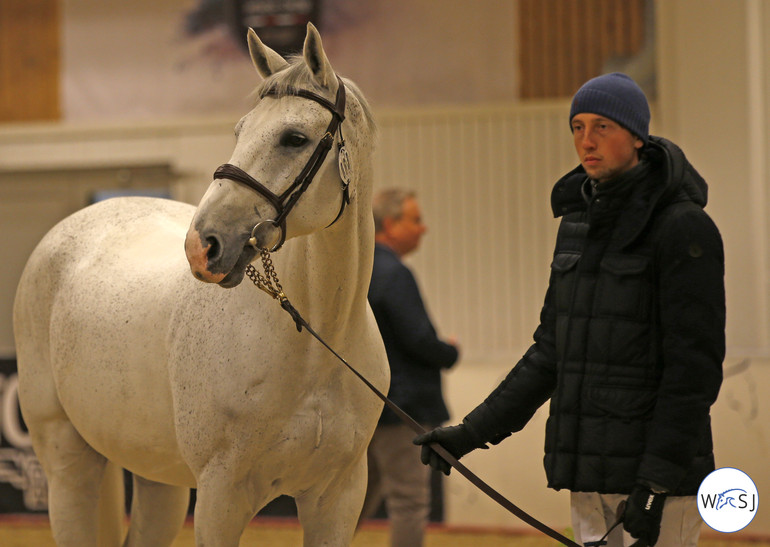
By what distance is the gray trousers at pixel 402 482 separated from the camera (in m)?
3.76

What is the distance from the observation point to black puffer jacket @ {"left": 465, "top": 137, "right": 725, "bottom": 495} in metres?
1.75

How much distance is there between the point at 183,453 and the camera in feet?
7.67

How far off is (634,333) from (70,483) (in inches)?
73.7

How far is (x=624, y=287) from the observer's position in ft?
6.08

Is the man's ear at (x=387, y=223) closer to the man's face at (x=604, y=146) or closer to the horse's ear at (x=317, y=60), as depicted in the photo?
the horse's ear at (x=317, y=60)

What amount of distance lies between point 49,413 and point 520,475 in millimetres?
3388

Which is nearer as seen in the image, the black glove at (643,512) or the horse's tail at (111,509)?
the black glove at (643,512)

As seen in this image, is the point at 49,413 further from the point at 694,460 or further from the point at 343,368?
the point at 694,460

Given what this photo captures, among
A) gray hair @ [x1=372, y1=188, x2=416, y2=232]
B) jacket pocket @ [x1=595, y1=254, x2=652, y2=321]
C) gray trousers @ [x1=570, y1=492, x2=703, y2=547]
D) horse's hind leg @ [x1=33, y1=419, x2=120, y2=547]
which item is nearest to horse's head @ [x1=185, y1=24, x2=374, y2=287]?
jacket pocket @ [x1=595, y1=254, x2=652, y2=321]

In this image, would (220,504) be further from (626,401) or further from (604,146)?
(604,146)

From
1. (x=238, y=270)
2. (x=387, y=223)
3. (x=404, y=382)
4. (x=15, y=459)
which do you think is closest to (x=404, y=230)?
(x=387, y=223)

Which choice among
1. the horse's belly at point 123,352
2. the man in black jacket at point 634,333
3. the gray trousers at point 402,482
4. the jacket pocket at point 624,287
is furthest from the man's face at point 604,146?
the gray trousers at point 402,482

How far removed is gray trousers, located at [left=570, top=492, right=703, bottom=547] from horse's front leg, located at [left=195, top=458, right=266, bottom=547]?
0.80m

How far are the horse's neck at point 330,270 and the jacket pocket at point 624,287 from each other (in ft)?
2.07
